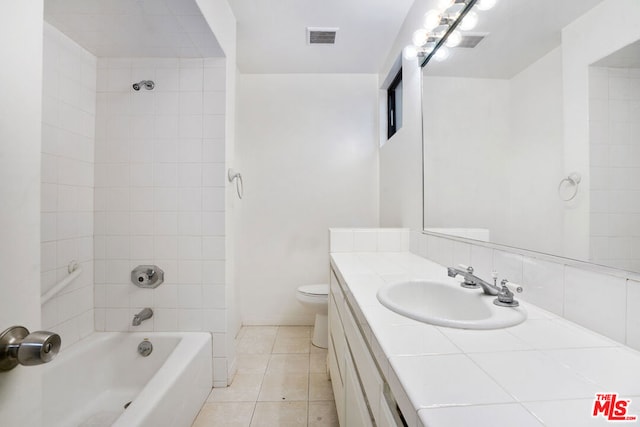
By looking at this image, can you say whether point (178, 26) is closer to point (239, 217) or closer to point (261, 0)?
point (261, 0)

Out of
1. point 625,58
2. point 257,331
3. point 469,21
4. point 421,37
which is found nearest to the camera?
point 625,58

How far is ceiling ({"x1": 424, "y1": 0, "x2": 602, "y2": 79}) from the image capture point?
807 mm

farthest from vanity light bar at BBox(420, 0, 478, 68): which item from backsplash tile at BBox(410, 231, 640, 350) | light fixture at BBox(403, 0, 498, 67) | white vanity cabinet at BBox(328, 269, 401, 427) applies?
white vanity cabinet at BBox(328, 269, 401, 427)

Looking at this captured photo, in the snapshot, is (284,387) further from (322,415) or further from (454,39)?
(454,39)

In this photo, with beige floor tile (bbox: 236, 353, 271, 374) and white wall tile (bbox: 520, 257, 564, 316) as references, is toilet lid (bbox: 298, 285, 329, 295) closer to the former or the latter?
beige floor tile (bbox: 236, 353, 271, 374)

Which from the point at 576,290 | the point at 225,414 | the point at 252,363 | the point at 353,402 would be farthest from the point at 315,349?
the point at 576,290

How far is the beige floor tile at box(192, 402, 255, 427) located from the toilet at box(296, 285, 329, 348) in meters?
0.75

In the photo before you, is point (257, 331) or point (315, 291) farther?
point (257, 331)

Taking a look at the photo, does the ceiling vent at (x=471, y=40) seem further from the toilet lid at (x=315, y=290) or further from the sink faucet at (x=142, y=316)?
the sink faucet at (x=142, y=316)

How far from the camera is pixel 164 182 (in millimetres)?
1764

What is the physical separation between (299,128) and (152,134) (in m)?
1.31

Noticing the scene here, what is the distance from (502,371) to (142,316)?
6.24 ft

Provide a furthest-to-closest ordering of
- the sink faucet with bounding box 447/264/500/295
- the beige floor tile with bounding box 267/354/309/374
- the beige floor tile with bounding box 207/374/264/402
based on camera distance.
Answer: the beige floor tile with bounding box 267/354/309/374 → the beige floor tile with bounding box 207/374/264/402 → the sink faucet with bounding box 447/264/500/295

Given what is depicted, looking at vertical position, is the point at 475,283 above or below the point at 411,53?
below
